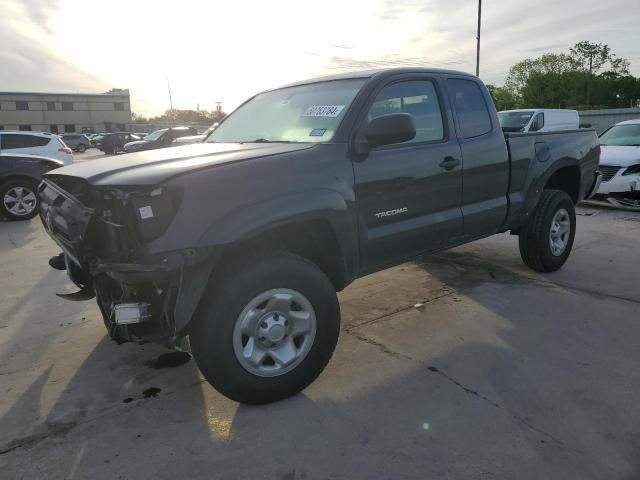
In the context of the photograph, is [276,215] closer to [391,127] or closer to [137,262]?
[137,262]

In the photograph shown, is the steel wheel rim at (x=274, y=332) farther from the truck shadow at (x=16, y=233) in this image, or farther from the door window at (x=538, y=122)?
the door window at (x=538, y=122)

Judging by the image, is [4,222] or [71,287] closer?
[71,287]

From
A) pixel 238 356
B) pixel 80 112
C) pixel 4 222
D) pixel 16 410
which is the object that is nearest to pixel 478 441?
pixel 238 356

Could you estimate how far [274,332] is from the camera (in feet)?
8.96

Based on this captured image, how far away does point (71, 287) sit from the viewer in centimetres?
492

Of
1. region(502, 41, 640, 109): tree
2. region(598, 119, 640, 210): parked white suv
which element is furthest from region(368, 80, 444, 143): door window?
region(502, 41, 640, 109): tree

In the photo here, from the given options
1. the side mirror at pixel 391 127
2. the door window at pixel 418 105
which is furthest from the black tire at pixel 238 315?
the door window at pixel 418 105

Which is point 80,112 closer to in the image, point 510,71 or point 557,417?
point 510,71

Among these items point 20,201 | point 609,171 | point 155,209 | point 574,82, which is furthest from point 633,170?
point 574,82

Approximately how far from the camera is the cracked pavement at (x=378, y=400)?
7.65ft

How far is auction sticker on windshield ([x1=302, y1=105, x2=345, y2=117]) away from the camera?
10.8ft

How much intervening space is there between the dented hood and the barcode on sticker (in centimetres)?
13

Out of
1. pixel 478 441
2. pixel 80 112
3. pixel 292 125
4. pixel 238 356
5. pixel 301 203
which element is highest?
pixel 80 112

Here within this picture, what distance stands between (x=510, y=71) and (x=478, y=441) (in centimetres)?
7651
